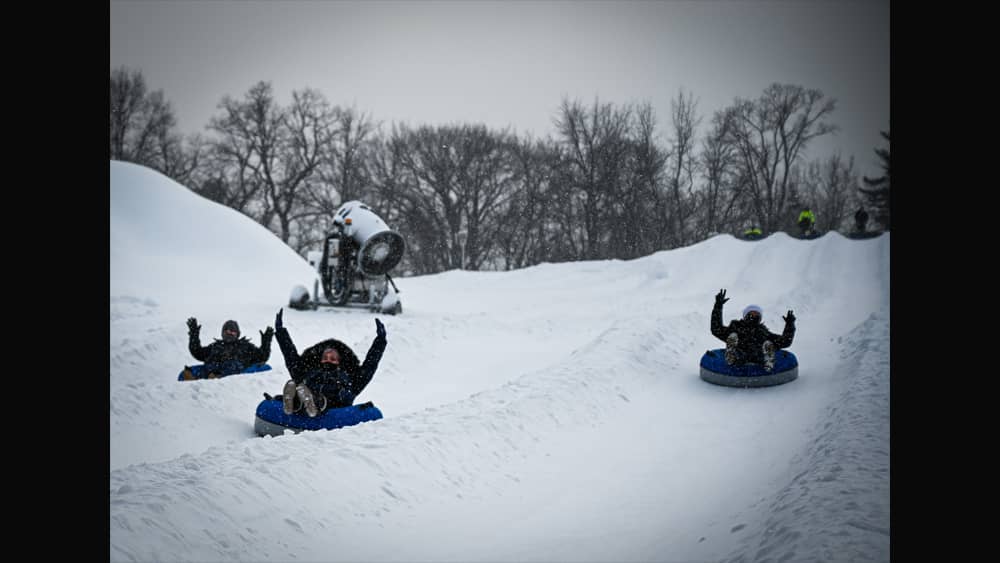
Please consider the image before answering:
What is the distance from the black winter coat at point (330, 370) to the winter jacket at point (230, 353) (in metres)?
3.20

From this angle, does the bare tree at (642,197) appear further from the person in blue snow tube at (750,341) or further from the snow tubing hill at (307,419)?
the snow tubing hill at (307,419)

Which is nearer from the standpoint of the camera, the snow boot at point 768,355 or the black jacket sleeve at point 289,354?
the black jacket sleeve at point 289,354

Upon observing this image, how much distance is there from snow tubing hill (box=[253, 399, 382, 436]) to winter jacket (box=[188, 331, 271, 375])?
2938 mm

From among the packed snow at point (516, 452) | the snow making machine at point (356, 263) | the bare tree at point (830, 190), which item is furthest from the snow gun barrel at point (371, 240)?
the bare tree at point (830, 190)

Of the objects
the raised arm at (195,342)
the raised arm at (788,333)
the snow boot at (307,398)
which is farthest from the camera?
the raised arm at (195,342)

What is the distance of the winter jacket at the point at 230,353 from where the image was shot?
9703 mm

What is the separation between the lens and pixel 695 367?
10.6 m

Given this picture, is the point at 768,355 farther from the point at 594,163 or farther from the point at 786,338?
the point at 594,163

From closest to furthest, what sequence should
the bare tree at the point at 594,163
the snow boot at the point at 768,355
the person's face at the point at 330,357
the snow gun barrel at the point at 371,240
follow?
the person's face at the point at 330,357 < the snow boot at the point at 768,355 < the snow gun barrel at the point at 371,240 < the bare tree at the point at 594,163

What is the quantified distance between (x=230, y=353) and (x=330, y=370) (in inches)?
153

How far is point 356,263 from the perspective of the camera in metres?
17.8
